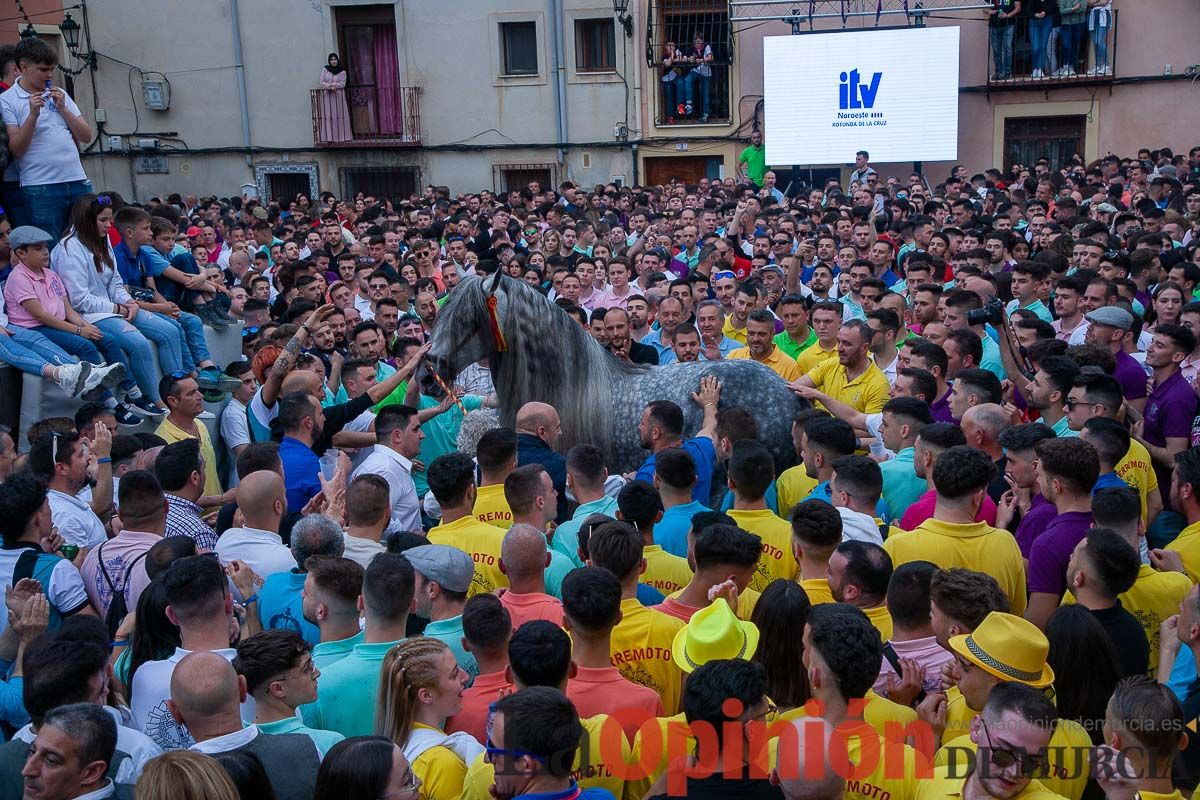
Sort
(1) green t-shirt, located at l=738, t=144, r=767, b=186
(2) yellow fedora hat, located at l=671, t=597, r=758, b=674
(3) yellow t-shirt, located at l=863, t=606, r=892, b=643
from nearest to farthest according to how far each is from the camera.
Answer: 1. (2) yellow fedora hat, located at l=671, t=597, r=758, b=674
2. (3) yellow t-shirt, located at l=863, t=606, r=892, b=643
3. (1) green t-shirt, located at l=738, t=144, r=767, b=186

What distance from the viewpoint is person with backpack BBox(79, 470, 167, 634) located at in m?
4.78

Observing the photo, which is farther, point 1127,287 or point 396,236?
point 396,236

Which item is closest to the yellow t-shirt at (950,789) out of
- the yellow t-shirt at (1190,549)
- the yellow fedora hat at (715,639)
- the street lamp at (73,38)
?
the yellow fedora hat at (715,639)

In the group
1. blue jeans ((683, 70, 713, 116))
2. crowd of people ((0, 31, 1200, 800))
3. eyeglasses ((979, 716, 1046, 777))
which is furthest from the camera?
blue jeans ((683, 70, 713, 116))

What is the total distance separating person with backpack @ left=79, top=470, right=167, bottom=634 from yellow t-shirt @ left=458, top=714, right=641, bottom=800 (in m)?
2.00

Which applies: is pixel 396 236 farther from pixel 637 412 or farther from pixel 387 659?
pixel 387 659

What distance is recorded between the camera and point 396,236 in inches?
577

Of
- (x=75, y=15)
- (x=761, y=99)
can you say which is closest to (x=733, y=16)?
(x=761, y=99)

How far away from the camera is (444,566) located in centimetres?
436

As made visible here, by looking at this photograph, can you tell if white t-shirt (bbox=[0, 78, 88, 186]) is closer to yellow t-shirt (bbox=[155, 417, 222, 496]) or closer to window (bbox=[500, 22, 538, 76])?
yellow t-shirt (bbox=[155, 417, 222, 496])

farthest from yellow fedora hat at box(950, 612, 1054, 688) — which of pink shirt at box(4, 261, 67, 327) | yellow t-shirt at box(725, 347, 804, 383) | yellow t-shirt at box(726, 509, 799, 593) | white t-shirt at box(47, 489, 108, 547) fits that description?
pink shirt at box(4, 261, 67, 327)

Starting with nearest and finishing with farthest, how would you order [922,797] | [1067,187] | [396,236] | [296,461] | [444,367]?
[922,797] < [296,461] < [444,367] < [396,236] < [1067,187]

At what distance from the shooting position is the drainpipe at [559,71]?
24.6m

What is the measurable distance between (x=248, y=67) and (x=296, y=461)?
21439 mm
